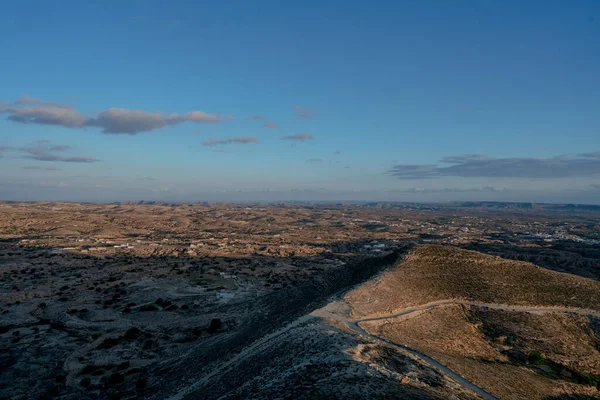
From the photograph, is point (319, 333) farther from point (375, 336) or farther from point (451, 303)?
point (451, 303)

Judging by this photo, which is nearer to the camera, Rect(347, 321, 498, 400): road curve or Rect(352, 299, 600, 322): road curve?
Rect(347, 321, 498, 400): road curve

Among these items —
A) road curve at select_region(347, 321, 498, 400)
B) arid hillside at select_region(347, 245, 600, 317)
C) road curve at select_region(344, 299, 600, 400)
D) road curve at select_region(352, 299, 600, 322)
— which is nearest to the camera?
road curve at select_region(347, 321, 498, 400)

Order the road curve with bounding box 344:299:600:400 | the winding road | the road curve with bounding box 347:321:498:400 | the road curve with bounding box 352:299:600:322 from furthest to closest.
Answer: the road curve with bounding box 352:299:600:322 < the winding road < the road curve with bounding box 344:299:600:400 < the road curve with bounding box 347:321:498:400

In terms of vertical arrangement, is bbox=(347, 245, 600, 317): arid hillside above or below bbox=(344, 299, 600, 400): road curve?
above

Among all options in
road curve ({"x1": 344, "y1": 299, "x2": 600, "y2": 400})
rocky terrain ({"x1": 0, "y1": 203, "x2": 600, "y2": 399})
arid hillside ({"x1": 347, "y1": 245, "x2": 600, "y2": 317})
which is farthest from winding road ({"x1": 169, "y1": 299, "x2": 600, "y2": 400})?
arid hillside ({"x1": 347, "y1": 245, "x2": 600, "y2": 317})

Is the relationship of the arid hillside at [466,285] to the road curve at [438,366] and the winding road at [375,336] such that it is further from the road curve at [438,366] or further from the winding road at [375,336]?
the road curve at [438,366]

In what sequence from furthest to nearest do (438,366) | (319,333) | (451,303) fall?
(451,303) < (319,333) < (438,366)

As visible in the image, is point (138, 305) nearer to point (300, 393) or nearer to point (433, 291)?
point (433, 291)

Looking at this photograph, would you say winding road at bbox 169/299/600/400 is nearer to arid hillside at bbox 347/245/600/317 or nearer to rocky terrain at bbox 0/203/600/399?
rocky terrain at bbox 0/203/600/399

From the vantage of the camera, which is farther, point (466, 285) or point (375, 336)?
point (466, 285)

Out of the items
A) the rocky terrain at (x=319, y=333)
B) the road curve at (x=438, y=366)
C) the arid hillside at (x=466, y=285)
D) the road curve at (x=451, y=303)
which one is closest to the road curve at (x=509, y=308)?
the road curve at (x=451, y=303)

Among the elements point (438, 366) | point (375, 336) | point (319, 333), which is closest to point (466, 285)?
point (375, 336)

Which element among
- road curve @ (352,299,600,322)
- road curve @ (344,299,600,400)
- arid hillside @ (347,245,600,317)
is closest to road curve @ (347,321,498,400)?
road curve @ (344,299,600,400)
